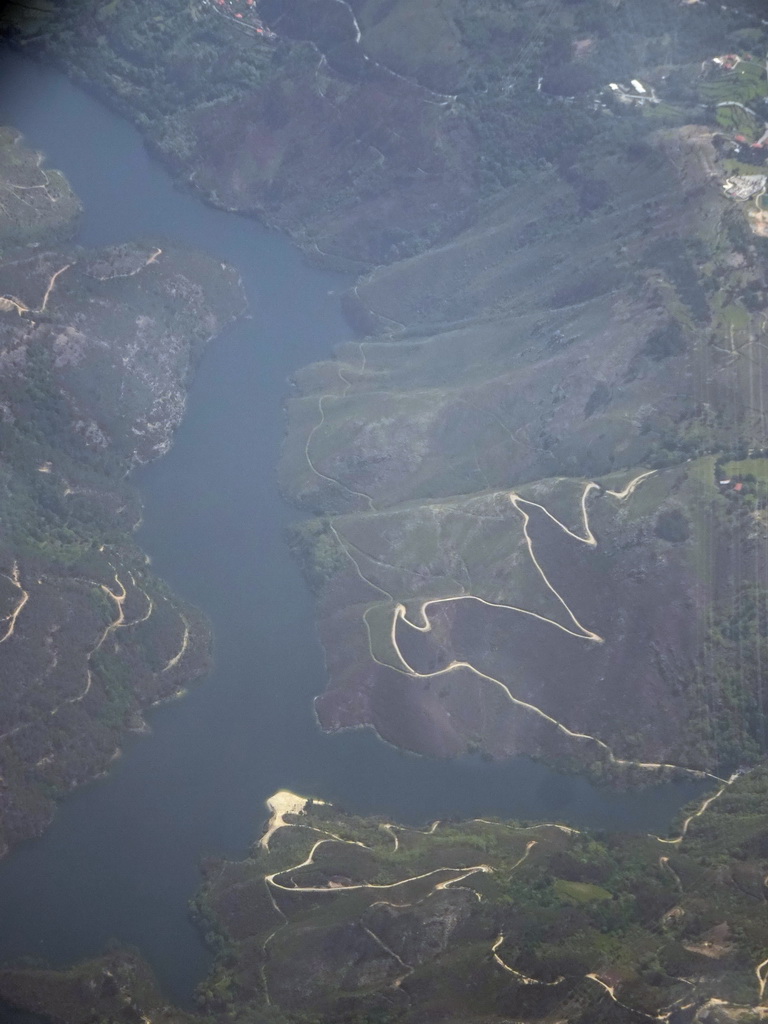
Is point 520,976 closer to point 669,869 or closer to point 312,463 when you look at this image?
point 669,869

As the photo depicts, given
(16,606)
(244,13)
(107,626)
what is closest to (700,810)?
(107,626)

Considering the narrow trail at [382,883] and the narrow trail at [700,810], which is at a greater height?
the narrow trail at [382,883]

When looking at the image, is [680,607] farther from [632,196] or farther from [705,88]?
[705,88]

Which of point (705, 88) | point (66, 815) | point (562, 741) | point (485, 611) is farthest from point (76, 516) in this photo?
point (705, 88)

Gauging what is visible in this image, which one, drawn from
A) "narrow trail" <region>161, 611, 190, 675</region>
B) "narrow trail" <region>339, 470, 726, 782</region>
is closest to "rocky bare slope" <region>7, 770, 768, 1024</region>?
"narrow trail" <region>339, 470, 726, 782</region>

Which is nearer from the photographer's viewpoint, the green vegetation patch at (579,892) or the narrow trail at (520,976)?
the narrow trail at (520,976)

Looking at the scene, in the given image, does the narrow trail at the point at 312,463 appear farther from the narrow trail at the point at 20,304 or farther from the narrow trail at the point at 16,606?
the narrow trail at the point at 16,606

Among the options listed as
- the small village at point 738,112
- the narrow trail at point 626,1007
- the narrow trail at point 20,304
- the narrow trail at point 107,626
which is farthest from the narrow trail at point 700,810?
the narrow trail at point 20,304
